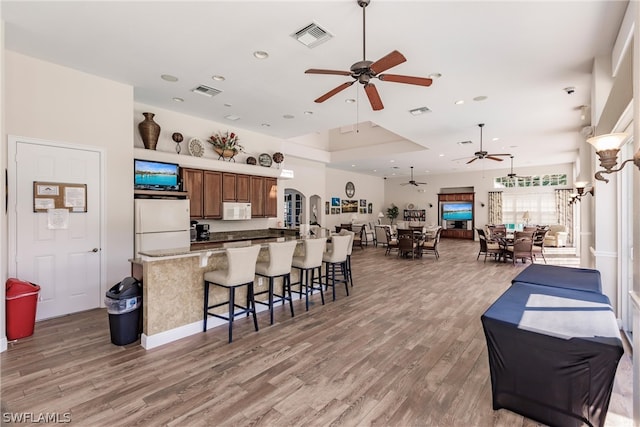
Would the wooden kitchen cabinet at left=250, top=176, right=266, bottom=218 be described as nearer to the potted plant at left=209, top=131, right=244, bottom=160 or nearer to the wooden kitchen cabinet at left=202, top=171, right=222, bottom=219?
the potted plant at left=209, top=131, right=244, bottom=160

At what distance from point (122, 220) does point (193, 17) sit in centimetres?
308

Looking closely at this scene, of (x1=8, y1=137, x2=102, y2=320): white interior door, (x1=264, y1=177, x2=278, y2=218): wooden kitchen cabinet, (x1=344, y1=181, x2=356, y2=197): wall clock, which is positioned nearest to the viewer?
(x1=8, y1=137, x2=102, y2=320): white interior door

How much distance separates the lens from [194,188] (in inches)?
223

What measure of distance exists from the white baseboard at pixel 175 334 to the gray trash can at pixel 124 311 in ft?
0.53

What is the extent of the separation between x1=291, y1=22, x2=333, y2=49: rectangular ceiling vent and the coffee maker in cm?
391

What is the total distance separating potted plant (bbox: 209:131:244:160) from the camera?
6.24 metres

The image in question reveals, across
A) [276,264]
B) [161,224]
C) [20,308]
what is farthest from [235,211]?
[20,308]

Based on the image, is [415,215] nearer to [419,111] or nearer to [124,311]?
[419,111]

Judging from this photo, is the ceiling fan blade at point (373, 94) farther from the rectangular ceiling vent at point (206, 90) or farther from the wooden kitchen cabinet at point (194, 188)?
the wooden kitchen cabinet at point (194, 188)

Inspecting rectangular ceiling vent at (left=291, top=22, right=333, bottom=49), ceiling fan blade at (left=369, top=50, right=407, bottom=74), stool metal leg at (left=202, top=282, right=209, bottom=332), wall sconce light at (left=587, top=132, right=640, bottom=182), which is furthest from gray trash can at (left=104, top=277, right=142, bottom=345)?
wall sconce light at (left=587, top=132, right=640, bottom=182)

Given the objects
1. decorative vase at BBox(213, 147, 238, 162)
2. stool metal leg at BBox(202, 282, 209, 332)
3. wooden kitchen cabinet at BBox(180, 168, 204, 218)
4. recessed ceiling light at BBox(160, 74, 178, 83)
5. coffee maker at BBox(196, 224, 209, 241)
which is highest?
recessed ceiling light at BBox(160, 74, 178, 83)

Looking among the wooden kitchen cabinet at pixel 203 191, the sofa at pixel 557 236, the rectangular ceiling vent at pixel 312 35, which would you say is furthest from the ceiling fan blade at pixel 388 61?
the sofa at pixel 557 236

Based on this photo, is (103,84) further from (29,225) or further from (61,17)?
(29,225)

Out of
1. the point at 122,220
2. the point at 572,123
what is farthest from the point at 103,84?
the point at 572,123
